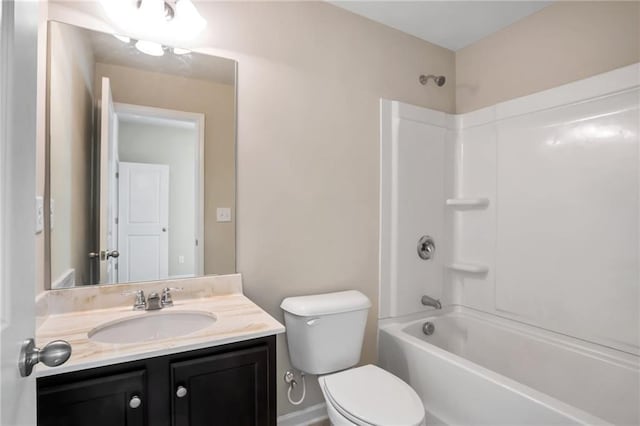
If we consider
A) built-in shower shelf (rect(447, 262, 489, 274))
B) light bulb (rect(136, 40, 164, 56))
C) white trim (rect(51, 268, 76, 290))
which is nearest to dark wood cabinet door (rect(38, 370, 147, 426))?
white trim (rect(51, 268, 76, 290))

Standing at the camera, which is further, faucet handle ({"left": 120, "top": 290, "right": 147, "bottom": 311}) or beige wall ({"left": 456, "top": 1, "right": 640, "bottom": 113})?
beige wall ({"left": 456, "top": 1, "right": 640, "bottom": 113})

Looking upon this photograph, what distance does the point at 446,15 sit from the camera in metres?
2.10

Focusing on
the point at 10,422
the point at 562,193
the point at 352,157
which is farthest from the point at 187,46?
the point at 562,193

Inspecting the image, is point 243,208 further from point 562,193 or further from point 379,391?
point 562,193

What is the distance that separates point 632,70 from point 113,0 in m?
2.39

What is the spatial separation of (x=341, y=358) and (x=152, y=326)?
93 centimetres

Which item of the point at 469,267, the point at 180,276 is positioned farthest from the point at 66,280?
the point at 469,267

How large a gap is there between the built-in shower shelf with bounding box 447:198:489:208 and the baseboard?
5.08ft

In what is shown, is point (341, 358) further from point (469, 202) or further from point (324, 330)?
point (469, 202)

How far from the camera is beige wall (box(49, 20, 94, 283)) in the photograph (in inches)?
52.6

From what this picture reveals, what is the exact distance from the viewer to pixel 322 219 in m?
1.98

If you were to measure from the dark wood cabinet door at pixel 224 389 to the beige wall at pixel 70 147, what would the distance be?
0.69 metres

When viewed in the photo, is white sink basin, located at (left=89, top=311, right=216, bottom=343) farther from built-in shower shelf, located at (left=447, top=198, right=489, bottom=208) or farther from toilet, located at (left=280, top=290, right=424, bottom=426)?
built-in shower shelf, located at (left=447, top=198, right=489, bottom=208)

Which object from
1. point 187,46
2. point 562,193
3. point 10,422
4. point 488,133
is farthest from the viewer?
point 488,133
